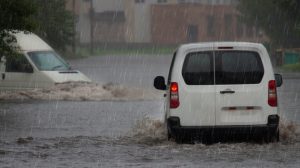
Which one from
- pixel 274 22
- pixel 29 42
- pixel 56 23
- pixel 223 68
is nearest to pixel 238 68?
pixel 223 68

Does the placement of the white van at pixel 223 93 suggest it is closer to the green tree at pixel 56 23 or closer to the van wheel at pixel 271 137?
the van wheel at pixel 271 137

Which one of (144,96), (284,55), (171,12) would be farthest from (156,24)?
(144,96)

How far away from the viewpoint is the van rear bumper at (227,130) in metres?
14.0

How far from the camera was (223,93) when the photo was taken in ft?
46.2

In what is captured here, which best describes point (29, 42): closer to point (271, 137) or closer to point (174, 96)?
point (174, 96)

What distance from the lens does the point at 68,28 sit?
69438 mm

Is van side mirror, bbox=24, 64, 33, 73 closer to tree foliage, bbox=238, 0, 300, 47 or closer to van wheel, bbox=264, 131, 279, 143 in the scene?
van wheel, bbox=264, 131, 279, 143

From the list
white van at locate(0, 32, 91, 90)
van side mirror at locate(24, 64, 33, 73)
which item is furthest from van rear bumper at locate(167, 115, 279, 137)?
van side mirror at locate(24, 64, 33, 73)

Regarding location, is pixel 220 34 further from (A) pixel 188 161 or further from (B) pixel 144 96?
(A) pixel 188 161

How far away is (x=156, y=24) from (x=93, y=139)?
91705 mm

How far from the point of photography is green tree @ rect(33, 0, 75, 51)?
65.5 metres

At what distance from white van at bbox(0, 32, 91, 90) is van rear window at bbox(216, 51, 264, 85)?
13.1 m

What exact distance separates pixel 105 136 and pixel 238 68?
12.4ft

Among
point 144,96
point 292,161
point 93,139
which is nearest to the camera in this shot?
point 292,161
